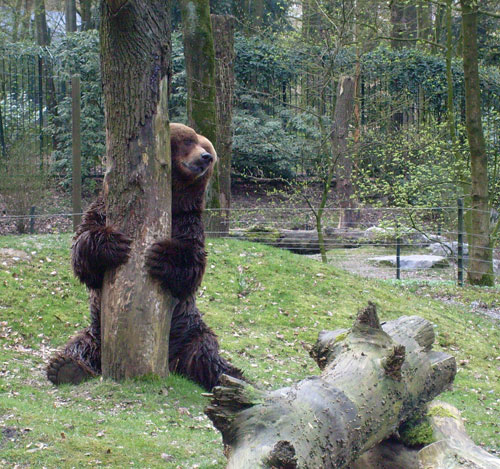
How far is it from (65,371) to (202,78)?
9.28 meters

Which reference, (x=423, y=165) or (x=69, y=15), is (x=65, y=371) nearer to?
(x=423, y=165)

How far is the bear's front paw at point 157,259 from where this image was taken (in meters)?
5.75

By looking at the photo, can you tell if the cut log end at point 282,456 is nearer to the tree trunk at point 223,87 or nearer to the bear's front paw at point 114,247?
the bear's front paw at point 114,247

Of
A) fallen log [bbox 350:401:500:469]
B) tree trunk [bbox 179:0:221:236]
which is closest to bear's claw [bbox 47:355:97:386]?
fallen log [bbox 350:401:500:469]

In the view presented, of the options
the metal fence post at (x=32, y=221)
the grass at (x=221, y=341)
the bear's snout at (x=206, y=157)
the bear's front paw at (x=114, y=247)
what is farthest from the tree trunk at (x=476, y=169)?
the bear's front paw at (x=114, y=247)

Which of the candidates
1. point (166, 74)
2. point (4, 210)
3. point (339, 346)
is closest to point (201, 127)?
point (4, 210)

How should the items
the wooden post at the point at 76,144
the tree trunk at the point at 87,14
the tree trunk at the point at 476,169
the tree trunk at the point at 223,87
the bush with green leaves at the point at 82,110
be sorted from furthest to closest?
the tree trunk at the point at 87,14, the bush with green leaves at the point at 82,110, the tree trunk at the point at 223,87, the tree trunk at the point at 476,169, the wooden post at the point at 76,144

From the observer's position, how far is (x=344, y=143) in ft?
53.4

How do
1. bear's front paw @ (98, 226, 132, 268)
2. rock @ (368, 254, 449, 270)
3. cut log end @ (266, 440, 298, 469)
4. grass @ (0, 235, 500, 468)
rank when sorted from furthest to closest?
1. rock @ (368, 254, 449, 270)
2. bear's front paw @ (98, 226, 132, 268)
3. grass @ (0, 235, 500, 468)
4. cut log end @ (266, 440, 298, 469)

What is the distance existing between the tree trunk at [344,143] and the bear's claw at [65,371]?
935 cm

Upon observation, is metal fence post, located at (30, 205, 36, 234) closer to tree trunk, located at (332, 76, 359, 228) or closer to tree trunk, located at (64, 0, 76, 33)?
tree trunk, located at (332, 76, 359, 228)

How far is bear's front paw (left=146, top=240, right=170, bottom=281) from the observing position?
5754 millimetres

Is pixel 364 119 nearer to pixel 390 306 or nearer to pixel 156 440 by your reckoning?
pixel 390 306

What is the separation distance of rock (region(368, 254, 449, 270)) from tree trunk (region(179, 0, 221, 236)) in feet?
15.4
